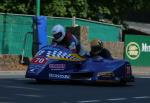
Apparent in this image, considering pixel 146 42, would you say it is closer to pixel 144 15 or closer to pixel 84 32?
pixel 84 32

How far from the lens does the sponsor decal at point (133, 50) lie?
31734 millimetres

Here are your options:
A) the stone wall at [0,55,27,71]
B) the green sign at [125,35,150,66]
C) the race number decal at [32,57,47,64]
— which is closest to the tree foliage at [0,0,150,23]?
the green sign at [125,35,150,66]

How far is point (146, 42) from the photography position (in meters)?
32.4

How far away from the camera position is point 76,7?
34.7 meters

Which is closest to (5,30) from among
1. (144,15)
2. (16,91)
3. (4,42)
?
(4,42)

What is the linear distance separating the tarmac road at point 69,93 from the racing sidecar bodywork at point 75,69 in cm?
25

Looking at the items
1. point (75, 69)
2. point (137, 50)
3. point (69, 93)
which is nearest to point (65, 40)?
point (75, 69)

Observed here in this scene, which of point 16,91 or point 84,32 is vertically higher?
point 84,32

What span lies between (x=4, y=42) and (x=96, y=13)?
9.57m

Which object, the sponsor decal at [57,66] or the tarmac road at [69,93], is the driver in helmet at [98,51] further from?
the sponsor decal at [57,66]

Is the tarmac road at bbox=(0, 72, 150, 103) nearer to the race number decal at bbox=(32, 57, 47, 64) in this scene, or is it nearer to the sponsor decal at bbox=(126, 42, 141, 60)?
the race number decal at bbox=(32, 57, 47, 64)

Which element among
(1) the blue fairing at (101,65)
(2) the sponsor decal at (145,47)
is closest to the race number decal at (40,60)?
(1) the blue fairing at (101,65)

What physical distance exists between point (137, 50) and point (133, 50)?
0.83 ft

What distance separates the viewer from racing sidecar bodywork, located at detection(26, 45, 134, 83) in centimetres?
1734
